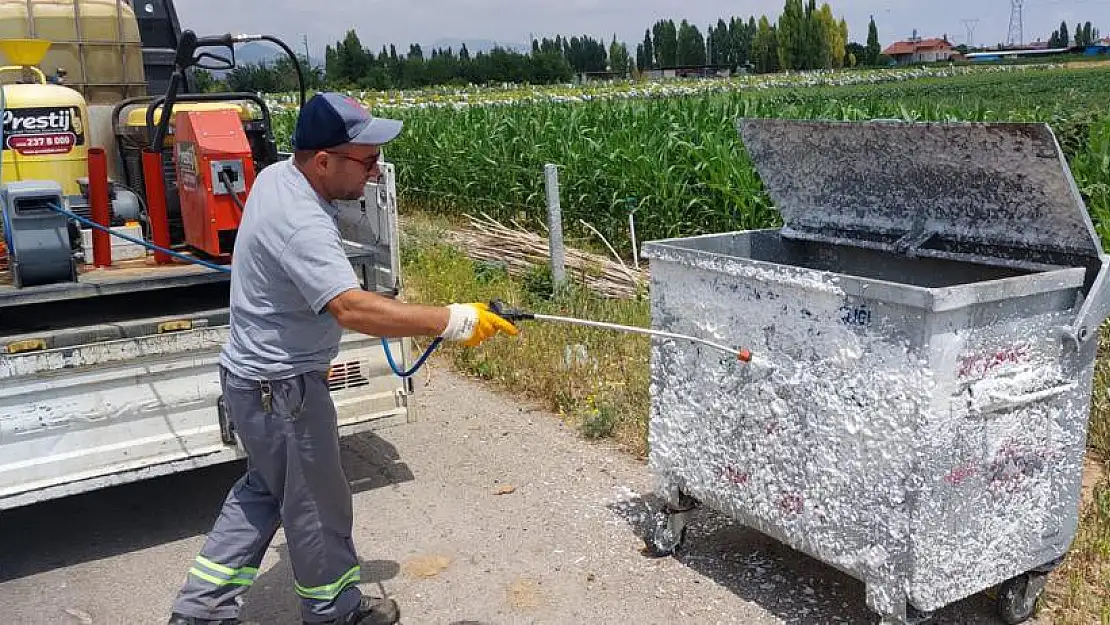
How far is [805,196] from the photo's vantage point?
4441 mm

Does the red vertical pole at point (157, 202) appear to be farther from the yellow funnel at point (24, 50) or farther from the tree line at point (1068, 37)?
the tree line at point (1068, 37)

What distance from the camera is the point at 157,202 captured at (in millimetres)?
5270

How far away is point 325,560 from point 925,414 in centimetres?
204

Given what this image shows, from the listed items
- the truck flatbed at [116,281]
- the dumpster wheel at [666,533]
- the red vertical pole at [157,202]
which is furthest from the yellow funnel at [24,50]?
the dumpster wheel at [666,533]

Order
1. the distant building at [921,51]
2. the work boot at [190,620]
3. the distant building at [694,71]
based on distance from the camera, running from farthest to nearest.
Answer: the distant building at [921,51] → the distant building at [694,71] → the work boot at [190,620]

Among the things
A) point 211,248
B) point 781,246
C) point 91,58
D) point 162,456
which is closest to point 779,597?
point 781,246

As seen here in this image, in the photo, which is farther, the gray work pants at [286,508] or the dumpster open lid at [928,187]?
the gray work pants at [286,508]

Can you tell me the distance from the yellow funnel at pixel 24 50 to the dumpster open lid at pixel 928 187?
3.69 m

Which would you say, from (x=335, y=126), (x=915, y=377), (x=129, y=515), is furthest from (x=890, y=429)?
(x=129, y=515)

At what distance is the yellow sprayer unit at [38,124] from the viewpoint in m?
5.23

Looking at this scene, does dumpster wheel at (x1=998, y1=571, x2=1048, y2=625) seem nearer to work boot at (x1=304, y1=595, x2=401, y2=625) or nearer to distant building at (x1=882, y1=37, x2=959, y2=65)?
work boot at (x1=304, y1=595, x2=401, y2=625)

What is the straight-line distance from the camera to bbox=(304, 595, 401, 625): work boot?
148 inches

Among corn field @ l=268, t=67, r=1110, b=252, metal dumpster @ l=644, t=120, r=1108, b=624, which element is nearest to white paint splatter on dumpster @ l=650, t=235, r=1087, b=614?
metal dumpster @ l=644, t=120, r=1108, b=624

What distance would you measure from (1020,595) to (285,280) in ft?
8.95
